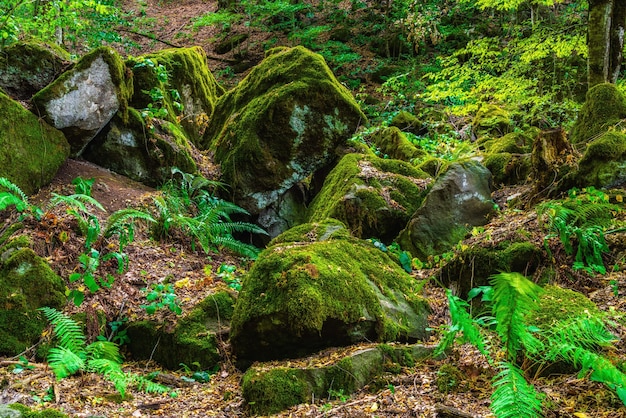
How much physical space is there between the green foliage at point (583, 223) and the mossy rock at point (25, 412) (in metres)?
4.15

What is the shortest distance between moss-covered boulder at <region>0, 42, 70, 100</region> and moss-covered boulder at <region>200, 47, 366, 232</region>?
2950 mm

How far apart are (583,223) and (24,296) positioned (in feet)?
17.4

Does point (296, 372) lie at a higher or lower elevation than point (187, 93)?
lower

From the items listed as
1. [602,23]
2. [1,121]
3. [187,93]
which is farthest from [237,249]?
[602,23]

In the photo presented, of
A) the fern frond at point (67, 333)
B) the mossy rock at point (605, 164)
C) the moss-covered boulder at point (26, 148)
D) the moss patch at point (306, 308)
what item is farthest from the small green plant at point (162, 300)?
the mossy rock at point (605, 164)

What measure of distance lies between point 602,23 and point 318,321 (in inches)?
270

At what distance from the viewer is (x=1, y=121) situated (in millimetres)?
5535

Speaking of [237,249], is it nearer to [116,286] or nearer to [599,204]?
[116,286]

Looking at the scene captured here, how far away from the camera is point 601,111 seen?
652 centimetres

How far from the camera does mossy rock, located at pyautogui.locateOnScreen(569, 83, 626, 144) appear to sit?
20.9 feet

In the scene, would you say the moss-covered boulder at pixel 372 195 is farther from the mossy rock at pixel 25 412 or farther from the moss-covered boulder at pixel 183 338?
the mossy rock at pixel 25 412

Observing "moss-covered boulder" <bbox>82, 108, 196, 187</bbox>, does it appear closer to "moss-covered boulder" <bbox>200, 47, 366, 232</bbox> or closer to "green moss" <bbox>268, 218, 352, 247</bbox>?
"moss-covered boulder" <bbox>200, 47, 366, 232</bbox>

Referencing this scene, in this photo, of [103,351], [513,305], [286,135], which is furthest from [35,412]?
[286,135]

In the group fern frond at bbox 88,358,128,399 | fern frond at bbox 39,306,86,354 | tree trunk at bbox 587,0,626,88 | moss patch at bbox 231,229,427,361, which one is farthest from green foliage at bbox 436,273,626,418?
tree trunk at bbox 587,0,626,88
